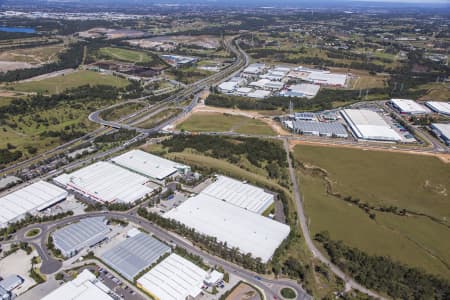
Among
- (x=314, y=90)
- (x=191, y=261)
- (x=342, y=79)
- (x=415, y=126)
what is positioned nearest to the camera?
(x=191, y=261)

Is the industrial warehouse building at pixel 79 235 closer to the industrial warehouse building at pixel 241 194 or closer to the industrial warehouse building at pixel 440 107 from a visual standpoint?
the industrial warehouse building at pixel 241 194

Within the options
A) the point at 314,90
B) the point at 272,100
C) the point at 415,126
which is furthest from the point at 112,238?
the point at 314,90

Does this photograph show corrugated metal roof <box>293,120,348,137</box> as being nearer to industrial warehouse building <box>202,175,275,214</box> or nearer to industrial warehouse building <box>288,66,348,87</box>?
industrial warehouse building <box>202,175,275,214</box>

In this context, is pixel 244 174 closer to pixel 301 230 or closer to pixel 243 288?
pixel 301 230

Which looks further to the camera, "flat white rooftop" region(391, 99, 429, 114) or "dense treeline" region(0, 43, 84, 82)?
"dense treeline" region(0, 43, 84, 82)

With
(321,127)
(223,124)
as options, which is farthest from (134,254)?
(321,127)

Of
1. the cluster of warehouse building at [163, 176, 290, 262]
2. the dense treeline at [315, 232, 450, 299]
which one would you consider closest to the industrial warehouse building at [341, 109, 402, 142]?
the cluster of warehouse building at [163, 176, 290, 262]

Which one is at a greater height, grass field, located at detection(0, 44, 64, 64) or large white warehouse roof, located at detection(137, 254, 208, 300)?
grass field, located at detection(0, 44, 64, 64)
